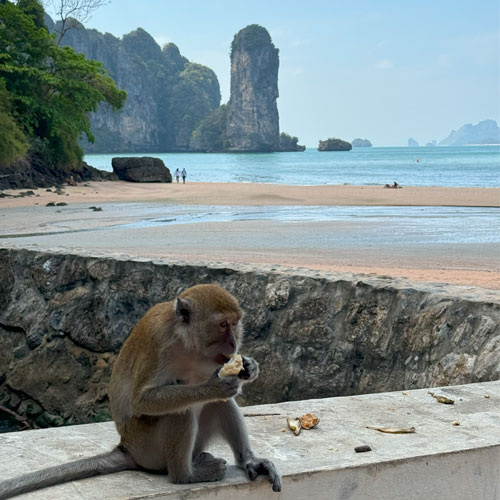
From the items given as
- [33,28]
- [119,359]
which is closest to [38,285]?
[119,359]

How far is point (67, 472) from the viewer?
299 cm

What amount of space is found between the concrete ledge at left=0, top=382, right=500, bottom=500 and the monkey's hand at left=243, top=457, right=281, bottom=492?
2.0 inches

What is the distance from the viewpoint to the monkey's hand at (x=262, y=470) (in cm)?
301

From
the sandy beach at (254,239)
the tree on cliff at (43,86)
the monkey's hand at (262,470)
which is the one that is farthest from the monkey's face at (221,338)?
the tree on cliff at (43,86)

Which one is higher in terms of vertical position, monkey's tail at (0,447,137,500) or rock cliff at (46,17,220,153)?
rock cliff at (46,17,220,153)

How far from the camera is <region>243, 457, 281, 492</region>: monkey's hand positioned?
118 inches

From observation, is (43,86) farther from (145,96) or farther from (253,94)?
(145,96)

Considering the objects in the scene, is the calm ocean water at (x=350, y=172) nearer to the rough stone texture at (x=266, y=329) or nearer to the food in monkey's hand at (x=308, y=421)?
the rough stone texture at (x=266, y=329)

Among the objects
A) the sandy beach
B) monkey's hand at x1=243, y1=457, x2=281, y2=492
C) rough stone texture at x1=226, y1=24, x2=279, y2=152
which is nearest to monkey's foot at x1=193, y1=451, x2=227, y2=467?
monkey's hand at x1=243, y1=457, x2=281, y2=492

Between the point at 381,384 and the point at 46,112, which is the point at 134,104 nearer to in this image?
the point at 46,112

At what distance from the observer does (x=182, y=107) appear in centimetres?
18338

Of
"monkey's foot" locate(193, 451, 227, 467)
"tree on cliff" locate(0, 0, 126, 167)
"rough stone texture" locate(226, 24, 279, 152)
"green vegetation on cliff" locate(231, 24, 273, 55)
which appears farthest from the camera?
"green vegetation on cliff" locate(231, 24, 273, 55)

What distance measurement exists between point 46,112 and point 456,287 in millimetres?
31918

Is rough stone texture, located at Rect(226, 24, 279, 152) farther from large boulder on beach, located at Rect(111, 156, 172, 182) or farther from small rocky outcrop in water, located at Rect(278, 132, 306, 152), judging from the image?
large boulder on beach, located at Rect(111, 156, 172, 182)
